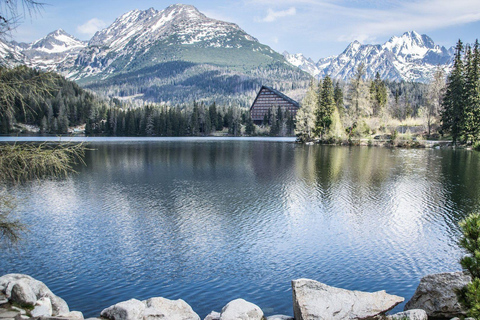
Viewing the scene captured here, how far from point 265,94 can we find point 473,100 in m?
129

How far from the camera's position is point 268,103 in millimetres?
191875

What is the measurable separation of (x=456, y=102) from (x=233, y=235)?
74.6 m

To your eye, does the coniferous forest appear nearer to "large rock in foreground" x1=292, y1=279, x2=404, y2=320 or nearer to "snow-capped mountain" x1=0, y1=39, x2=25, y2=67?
"snow-capped mountain" x1=0, y1=39, x2=25, y2=67

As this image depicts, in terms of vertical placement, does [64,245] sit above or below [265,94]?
below

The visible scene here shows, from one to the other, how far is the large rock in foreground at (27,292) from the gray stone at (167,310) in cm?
289

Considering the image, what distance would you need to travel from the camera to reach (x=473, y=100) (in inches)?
2795

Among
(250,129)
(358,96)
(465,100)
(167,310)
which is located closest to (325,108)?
(358,96)

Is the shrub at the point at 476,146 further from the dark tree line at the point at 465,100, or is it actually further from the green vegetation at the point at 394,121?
the dark tree line at the point at 465,100

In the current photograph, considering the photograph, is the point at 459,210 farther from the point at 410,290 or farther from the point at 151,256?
the point at 151,256

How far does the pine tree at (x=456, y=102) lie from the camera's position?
243ft

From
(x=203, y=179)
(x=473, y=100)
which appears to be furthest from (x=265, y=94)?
(x=203, y=179)

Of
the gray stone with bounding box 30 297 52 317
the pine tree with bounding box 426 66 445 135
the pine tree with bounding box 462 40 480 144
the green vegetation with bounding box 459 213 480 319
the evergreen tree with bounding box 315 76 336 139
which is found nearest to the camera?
the green vegetation with bounding box 459 213 480 319

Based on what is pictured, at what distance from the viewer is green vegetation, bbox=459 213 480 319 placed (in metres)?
7.76

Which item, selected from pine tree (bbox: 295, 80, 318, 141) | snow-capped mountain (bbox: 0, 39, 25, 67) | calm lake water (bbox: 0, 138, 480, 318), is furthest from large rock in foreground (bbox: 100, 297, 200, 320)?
pine tree (bbox: 295, 80, 318, 141)
